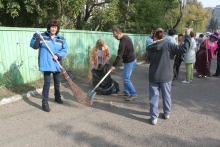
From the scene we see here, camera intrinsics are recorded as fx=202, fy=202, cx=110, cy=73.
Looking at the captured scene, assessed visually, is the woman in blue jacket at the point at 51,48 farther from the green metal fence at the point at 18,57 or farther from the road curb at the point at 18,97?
the green metal fence at the point at 18,57

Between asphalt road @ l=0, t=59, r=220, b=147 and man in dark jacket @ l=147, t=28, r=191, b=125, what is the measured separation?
48cm

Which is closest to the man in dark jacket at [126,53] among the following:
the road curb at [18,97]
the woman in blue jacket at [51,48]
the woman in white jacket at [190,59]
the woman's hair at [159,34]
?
the woman's hair at [159,34]

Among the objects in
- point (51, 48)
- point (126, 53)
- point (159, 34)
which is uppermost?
point (159, 34)

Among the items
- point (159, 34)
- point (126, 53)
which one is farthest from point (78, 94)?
point (159, 34)

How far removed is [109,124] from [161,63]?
1.43 m

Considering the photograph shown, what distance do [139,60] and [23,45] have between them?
6.95m

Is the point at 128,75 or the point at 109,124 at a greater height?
the point at 128,75

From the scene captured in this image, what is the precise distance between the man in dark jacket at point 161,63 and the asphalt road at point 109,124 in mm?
484

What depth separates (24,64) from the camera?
544cm

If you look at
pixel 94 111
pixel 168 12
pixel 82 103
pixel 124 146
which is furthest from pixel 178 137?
pixel 168 12

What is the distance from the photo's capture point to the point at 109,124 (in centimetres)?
366

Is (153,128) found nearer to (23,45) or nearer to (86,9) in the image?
(23,45)

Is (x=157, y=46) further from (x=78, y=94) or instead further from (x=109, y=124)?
(x=78, y=94)

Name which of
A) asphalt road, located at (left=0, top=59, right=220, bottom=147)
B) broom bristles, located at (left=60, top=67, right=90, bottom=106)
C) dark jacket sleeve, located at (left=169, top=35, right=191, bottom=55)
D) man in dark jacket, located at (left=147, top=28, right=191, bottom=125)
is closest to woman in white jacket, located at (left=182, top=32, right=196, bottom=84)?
asphalt road, located at (left=0, top=59, right=220, bottom=147)
